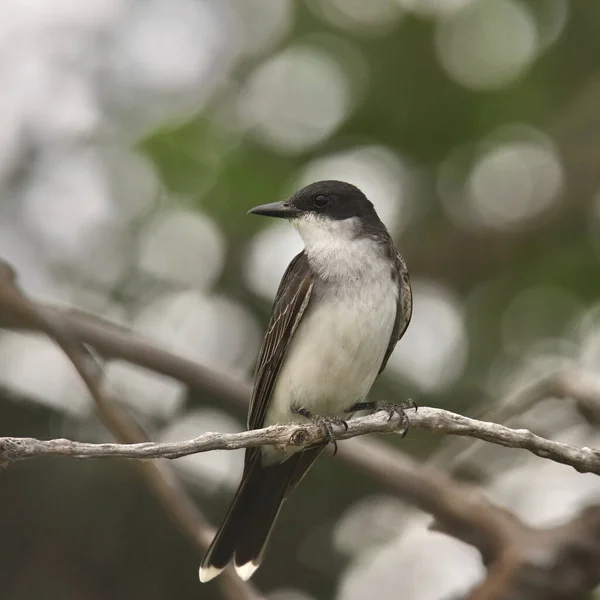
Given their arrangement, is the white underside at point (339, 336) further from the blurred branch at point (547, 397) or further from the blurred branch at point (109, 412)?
the blurred branch at point (547, 397)

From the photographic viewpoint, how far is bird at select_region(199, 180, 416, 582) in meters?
4.45

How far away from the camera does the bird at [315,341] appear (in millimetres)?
4445

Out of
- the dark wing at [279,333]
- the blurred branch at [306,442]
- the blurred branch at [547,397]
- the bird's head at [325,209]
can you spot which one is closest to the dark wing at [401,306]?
the bird's head at [325,209]

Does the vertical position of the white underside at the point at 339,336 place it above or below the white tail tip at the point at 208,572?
above

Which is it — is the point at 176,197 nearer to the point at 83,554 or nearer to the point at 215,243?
the point at 215,243

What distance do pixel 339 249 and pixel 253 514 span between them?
4.09 feet

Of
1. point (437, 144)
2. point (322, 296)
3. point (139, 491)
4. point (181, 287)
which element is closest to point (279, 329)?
point (322, 296)

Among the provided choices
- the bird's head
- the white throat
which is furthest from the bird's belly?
the bird's head

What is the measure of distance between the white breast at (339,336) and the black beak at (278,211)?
0.30m

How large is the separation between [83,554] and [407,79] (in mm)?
3541

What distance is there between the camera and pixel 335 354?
4.43 meters

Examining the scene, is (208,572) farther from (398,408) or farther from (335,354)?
(398,408)

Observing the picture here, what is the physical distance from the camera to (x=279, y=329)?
15.2 feet

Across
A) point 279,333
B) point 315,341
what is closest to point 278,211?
point 279,333
